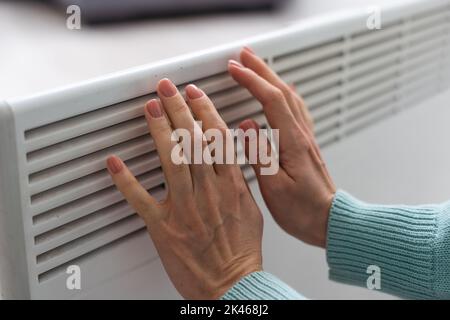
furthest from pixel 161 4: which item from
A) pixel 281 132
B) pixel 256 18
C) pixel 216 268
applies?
pixel 216 268

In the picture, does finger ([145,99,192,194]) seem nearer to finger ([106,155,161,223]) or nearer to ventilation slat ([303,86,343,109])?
finger ([106,155,161,223])

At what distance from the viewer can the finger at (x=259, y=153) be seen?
2.00ft

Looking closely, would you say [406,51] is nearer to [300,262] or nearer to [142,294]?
[300,262]

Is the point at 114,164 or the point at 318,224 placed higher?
the point at 114,164

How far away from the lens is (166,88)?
1.76 feet

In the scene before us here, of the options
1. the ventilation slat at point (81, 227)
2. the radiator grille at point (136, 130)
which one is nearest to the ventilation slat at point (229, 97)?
the radiator grille at point (136, 130)

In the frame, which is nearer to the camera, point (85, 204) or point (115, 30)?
point (85, 204)

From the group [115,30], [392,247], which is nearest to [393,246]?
[392,247]

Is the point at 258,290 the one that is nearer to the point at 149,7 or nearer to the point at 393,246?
the point at 393,246

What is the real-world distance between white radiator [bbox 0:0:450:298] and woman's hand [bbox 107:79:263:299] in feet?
0.08

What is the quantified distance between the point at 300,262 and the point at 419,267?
0.71ft

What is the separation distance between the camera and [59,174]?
0.52 meters

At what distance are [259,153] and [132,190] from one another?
136 millimetres

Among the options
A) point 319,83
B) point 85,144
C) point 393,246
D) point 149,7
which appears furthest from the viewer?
point 149,7
